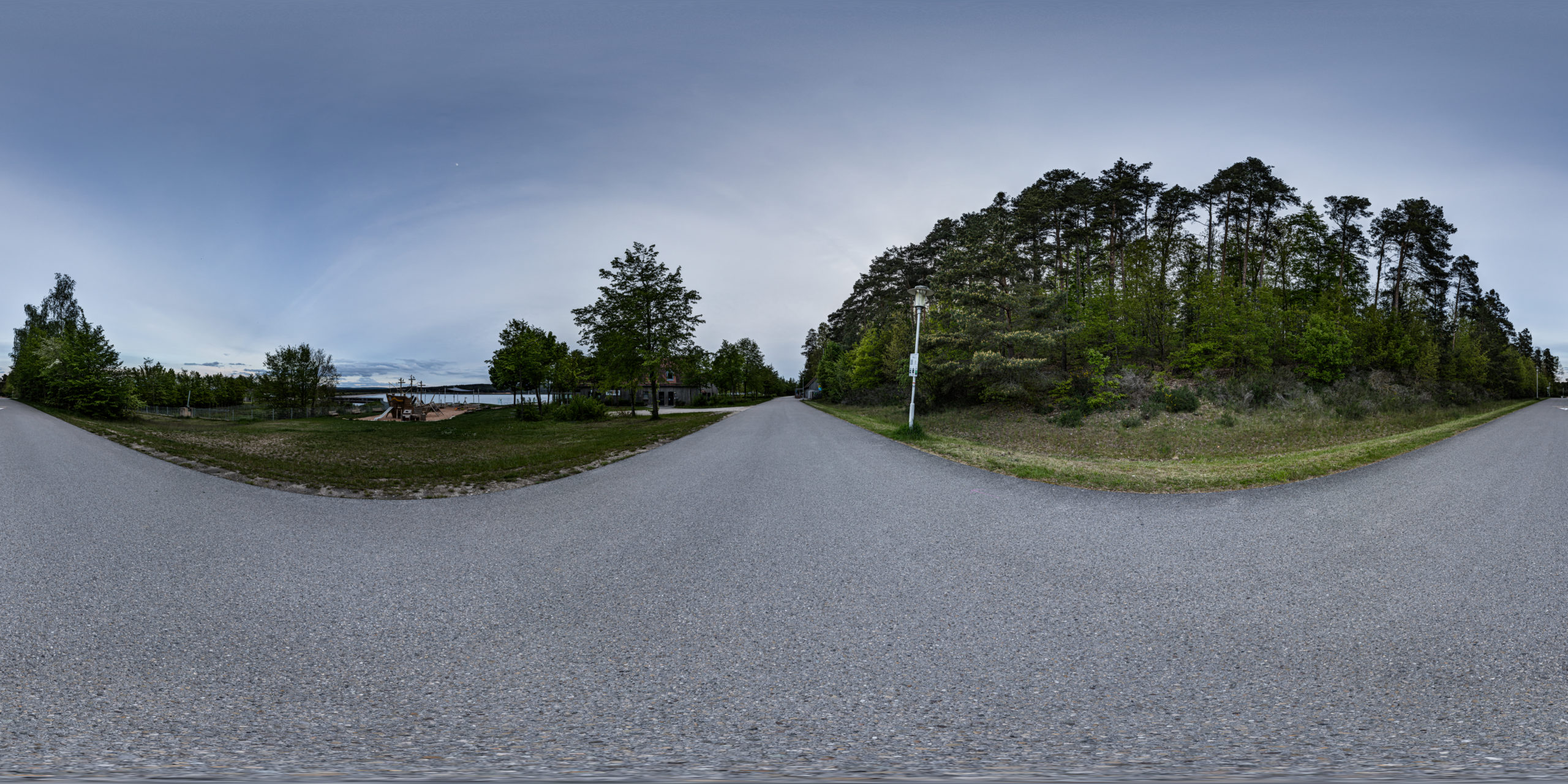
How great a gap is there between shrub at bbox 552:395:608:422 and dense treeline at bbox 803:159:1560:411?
16.6 m

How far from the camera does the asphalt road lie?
229 cm

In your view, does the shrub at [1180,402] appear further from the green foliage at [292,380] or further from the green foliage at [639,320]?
the green foliage at [292,380]

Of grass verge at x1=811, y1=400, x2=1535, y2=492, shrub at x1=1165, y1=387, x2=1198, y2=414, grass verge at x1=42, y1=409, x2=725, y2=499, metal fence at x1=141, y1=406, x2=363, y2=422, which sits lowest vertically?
metal fence at x1=141, y1=406, x2=363, y2=422

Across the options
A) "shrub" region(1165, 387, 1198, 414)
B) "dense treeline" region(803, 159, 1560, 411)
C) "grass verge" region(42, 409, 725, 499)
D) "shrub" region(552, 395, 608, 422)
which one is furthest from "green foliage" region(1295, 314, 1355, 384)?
"shrub" region(552, 395, 608, 422)

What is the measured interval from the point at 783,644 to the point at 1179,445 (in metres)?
15.3

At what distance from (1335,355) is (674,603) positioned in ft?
120

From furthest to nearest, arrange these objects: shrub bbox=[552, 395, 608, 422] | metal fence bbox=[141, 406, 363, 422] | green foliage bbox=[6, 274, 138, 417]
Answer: metal fence bbox=[141, 406, 363, 422] < shrub bbox=[552, 395, 608, 422] < green foliage bbox=[6, 274, 138, 417]

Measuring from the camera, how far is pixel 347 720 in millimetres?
2406

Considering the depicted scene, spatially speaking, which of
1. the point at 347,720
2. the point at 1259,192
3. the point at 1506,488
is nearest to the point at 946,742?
the point at 347,720

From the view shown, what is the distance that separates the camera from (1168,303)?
2922 cm

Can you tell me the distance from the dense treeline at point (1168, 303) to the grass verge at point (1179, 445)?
3.58m

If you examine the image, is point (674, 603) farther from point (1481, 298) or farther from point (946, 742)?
point (1481, 298)

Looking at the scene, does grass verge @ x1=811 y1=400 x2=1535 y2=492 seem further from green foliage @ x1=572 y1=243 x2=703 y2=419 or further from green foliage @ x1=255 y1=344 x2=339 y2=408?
green foliage @ x1=255 y1=344 x2=339 y2=408

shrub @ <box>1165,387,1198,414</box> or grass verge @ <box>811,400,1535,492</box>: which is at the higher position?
shrub @ <box>1165,387,1198,414</box>
